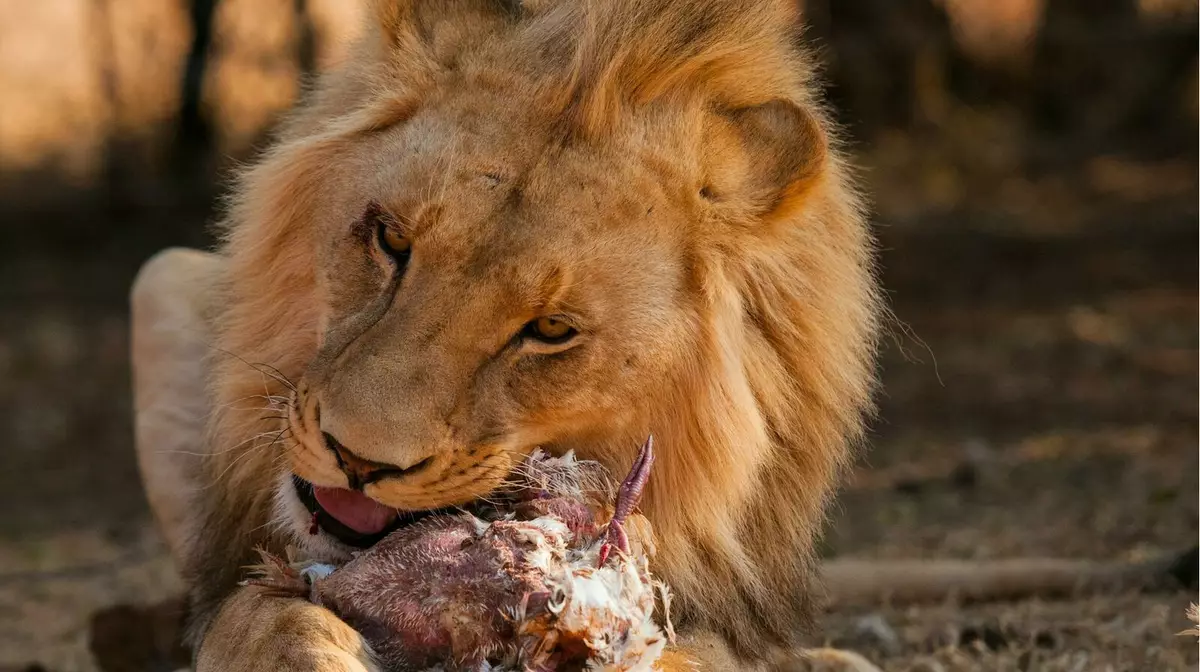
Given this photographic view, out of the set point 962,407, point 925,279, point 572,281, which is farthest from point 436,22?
point 925,279

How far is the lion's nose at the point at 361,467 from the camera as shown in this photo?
2264 millimetres

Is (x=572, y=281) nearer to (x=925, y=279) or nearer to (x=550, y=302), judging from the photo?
(x=550, y=302)

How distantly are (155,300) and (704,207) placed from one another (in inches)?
73.8

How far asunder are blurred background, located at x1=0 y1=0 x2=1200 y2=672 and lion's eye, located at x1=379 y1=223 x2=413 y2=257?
2.88ft

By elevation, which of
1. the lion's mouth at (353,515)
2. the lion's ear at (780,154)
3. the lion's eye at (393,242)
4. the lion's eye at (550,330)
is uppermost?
the lion's ear at (780,154)

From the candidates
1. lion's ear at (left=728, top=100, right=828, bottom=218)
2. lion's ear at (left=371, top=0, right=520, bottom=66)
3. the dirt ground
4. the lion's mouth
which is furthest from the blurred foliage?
the lion's mouth

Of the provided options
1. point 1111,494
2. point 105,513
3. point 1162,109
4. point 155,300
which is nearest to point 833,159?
point 155,300

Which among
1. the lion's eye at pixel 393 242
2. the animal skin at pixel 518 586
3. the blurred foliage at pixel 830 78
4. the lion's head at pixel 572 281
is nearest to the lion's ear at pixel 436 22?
the lion's head at pixel 572 281

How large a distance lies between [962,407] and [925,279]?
5.30ft

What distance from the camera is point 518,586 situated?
2.30 meters

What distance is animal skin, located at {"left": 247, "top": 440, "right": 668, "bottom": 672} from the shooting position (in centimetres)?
228

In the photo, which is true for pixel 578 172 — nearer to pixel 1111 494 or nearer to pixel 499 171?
pixel 499 171

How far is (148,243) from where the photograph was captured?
901 centimetres

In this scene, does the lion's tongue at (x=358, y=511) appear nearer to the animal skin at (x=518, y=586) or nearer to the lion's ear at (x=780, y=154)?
the animal skin at (x=518, y=586)
